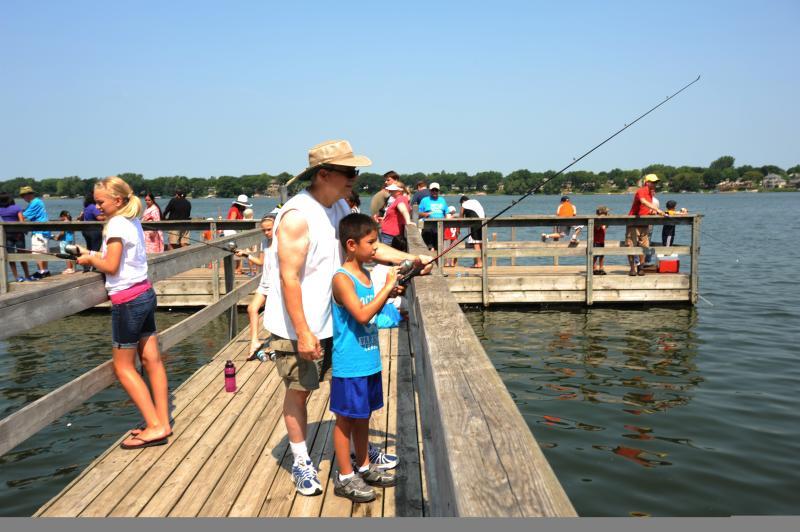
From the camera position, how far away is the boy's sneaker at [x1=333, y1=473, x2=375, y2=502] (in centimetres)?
333

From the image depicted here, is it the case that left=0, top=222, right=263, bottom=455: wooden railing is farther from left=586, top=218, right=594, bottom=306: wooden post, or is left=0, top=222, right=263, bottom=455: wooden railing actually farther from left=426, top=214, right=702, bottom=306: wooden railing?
left=586, top=218, right=594, bottom=306: wooden post

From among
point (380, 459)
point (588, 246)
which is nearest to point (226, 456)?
point (380, 459)

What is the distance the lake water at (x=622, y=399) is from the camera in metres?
5.92

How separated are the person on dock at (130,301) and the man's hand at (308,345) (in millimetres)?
1423

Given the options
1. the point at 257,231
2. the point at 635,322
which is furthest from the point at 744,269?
the point at 257,231

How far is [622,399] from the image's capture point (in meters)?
8.25

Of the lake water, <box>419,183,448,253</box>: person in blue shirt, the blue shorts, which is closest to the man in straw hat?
the blue shorts

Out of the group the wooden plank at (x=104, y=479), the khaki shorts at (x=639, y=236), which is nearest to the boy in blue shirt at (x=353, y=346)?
the wooden plank at (x=104, y=479)

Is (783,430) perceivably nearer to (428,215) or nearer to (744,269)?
(428,215)

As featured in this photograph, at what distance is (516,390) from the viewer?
8.62 meters

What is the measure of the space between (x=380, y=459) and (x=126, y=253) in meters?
1.90

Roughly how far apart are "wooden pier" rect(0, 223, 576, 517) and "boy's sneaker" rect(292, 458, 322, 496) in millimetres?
65

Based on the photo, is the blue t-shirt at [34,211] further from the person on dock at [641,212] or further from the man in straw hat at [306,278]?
the man in straw hat at [306,278]

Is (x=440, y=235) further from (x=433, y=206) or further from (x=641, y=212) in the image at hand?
(x=641, y=212)
